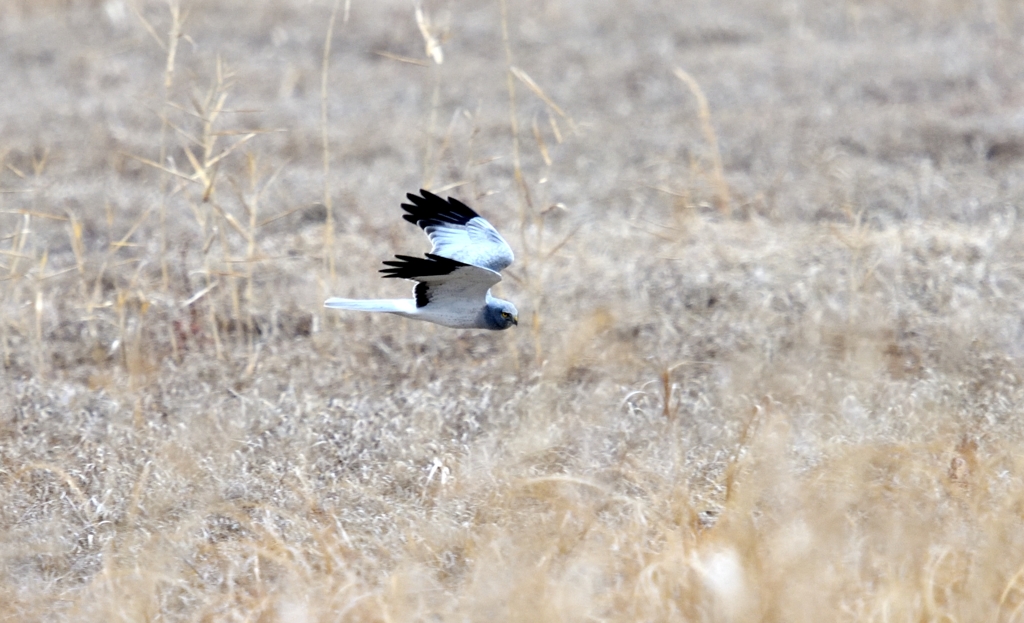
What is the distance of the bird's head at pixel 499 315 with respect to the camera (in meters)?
4.68

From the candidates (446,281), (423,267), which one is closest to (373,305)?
(446,281)

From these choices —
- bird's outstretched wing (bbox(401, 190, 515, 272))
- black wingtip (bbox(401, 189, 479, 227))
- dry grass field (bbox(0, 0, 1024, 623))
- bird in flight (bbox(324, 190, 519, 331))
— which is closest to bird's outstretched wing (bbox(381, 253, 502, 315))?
bird in flight (bbox(324, 190, 519, 331))

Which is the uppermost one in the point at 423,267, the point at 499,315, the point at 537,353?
the point at 423,267

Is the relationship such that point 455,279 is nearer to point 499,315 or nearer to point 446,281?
point 446,281

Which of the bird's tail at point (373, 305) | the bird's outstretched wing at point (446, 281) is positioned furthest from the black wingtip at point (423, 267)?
the bird's tail at point (373, 305)

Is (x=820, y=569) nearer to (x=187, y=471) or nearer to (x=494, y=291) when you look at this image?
(x=187, y=471)

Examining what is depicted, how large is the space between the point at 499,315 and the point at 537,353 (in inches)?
34.7

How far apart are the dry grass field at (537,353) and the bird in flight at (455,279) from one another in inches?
11.7

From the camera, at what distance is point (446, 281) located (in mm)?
4461

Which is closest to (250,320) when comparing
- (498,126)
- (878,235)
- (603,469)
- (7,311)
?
(7,311)

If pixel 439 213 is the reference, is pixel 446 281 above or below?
below

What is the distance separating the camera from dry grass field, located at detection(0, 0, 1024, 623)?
351 centimetres

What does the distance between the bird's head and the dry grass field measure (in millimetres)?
Result: 445

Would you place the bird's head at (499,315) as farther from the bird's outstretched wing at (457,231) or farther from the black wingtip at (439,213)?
the black wingtip at (439,213)
